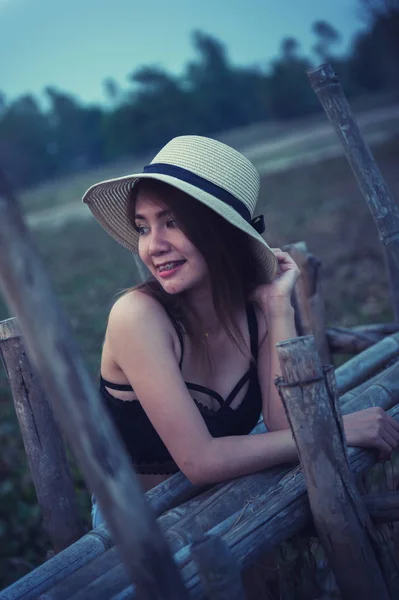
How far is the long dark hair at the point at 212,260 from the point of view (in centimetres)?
222

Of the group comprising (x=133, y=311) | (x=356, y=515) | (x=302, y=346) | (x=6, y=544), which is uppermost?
(x=133, y=311)

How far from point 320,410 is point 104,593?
27.4 inches

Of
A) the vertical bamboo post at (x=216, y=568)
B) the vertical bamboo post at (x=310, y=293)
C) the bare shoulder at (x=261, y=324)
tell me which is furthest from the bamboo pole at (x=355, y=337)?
the vertical bamboo post at (x=216, y=568)

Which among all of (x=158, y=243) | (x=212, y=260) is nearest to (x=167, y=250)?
(x=158, y=243)

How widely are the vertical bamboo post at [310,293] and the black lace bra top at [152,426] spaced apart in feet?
2.88

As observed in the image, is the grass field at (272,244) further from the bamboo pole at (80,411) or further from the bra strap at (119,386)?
the bamboo pole at (80,411)

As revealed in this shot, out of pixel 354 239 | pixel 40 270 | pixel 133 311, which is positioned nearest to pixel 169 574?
pixel 40 270

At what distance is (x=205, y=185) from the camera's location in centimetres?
222

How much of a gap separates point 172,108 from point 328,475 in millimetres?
46137

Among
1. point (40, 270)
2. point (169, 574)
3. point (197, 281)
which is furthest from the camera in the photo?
point (197, 281)

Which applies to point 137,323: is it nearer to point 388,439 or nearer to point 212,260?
point 212,260

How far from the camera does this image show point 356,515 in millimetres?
1724

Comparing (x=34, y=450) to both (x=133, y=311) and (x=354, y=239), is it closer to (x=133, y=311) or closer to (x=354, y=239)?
(x=133, y=311)

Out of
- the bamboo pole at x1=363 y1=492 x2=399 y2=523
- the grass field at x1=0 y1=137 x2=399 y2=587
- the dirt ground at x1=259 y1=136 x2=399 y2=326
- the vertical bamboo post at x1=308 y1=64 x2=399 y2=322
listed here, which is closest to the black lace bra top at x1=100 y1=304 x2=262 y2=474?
the grass field at x1=0 y1=137 x2=399 y2=587
